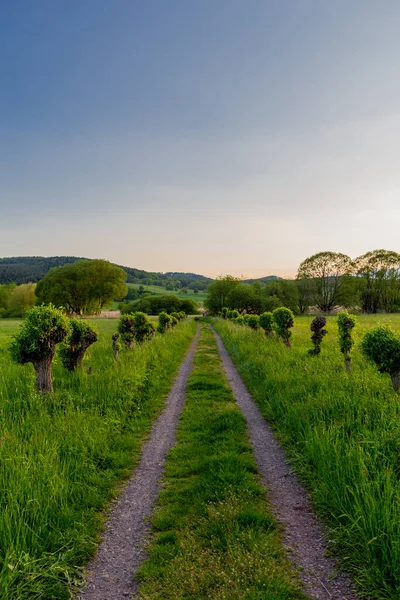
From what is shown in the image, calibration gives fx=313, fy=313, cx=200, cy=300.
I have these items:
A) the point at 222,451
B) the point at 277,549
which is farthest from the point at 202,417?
the point at 277,549

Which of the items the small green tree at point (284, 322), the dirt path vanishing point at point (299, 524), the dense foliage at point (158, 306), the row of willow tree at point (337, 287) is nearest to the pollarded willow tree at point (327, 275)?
the row of willow tree at point (337, 287)

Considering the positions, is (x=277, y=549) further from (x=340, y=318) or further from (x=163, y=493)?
(x=340, y=318)

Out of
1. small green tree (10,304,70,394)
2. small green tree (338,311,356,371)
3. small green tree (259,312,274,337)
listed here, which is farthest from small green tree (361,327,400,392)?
small green tree (259,312,274,337)

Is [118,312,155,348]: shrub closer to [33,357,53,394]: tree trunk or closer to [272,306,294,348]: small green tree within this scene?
[272,306,294,348]: small green tree

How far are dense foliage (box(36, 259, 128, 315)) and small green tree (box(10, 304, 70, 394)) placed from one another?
64.1m

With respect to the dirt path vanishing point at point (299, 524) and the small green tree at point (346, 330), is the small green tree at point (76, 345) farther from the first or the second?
the small green tree at point (346, 330)

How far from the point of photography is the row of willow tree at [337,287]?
7062cm

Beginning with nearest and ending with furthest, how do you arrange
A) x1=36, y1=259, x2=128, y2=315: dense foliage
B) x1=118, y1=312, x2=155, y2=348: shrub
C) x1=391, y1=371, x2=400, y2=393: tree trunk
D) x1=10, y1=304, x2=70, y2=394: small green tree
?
1. x1=391, y1=371, x2=400, y2=393: tree trunk
2. x1=10, y1=304, x2=70, y2=394: small green tree
3. x1=118, y1=312, x2=155, y2=348: shrub
4. x1=36, y1=259, x2=128, y2=315: dense foliage

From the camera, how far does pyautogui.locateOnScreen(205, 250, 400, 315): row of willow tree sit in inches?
2781

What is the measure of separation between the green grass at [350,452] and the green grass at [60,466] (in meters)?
3.90

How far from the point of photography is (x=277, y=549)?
4.55 m

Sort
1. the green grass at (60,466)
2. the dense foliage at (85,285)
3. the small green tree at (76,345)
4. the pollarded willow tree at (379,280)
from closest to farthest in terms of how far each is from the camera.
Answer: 1. the green grass at (60,466)
2. the small green tree at (76,345)
3. the pollarded willow tree at (379,280)
4. the dense foliage at (85,285)

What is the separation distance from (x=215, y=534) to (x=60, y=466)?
349 cm

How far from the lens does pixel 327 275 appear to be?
73625mm
